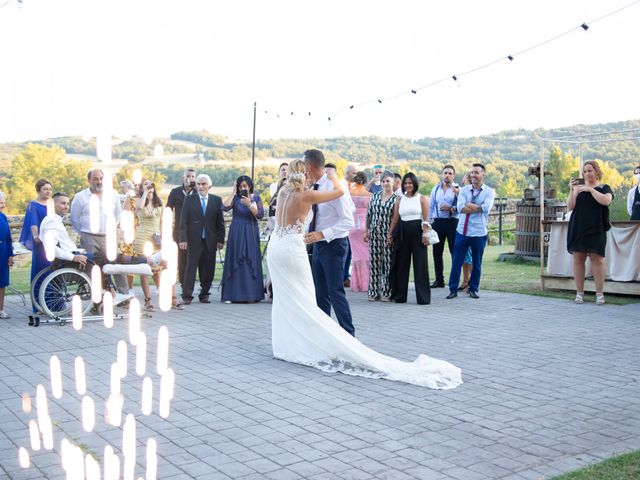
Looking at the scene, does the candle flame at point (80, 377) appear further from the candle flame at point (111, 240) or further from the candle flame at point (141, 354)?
the candle flame at point (111, 240)

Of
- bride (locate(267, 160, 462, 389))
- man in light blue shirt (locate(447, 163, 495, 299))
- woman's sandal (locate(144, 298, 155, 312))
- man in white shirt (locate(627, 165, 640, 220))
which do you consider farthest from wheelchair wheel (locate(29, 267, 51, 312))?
man in white shirt (locate(627, 165, 640, 220))

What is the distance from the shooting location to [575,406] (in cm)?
505

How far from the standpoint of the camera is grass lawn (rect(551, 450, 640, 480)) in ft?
11.8

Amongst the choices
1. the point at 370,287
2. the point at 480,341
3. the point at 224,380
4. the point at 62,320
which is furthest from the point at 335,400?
the point at 370,287

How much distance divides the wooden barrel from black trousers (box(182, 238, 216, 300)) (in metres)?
7.97

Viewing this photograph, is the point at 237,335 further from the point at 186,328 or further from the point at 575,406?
the point at 575,406

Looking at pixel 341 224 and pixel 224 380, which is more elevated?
pixel 341 224

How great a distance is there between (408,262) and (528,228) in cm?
631

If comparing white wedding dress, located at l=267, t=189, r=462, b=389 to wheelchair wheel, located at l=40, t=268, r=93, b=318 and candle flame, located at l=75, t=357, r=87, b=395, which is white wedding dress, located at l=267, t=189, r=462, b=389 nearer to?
candle flame, located at l=75, t=357, r=87, b=395

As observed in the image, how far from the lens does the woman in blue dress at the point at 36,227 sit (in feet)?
29.3

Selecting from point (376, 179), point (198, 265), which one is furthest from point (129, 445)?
point (376, 179)

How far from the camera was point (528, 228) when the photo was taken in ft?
51.8

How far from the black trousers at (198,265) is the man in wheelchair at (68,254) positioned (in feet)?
3.15

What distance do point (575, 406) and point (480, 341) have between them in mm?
2401
